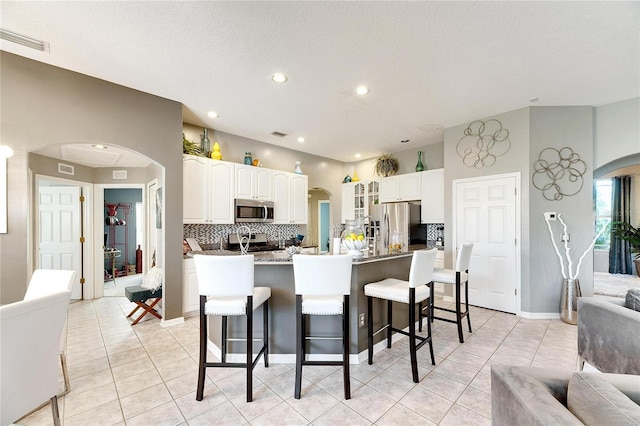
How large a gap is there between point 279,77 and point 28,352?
9.20ft

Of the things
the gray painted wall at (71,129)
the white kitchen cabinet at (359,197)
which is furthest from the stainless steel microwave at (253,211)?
the white kitchen cabinet at (359,197)

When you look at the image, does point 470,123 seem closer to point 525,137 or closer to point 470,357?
point 525,137

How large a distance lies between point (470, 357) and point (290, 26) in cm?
335

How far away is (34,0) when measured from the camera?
6.12ft

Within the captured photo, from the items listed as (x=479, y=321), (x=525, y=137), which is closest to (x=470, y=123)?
(x=525, y=137)

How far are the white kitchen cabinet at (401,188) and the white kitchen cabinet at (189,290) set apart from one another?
12.9ft

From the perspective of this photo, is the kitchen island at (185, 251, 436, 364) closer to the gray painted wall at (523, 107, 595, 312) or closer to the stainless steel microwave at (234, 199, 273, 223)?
the stainless steel microwave at (234, 199, 273, 223)

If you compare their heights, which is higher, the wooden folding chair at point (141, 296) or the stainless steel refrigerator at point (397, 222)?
the stainless steel refrigerator at point (397, 222)

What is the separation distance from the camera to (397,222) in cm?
524

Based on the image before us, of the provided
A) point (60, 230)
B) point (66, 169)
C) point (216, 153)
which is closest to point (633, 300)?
point (216, 153)

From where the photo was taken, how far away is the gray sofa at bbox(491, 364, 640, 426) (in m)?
0.85

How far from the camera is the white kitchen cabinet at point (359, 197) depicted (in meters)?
6.11

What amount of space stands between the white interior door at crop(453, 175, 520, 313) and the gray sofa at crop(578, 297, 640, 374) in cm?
168

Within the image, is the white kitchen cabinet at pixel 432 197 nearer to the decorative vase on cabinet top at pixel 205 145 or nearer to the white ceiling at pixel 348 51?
the white ceiling at pixel 348 51
